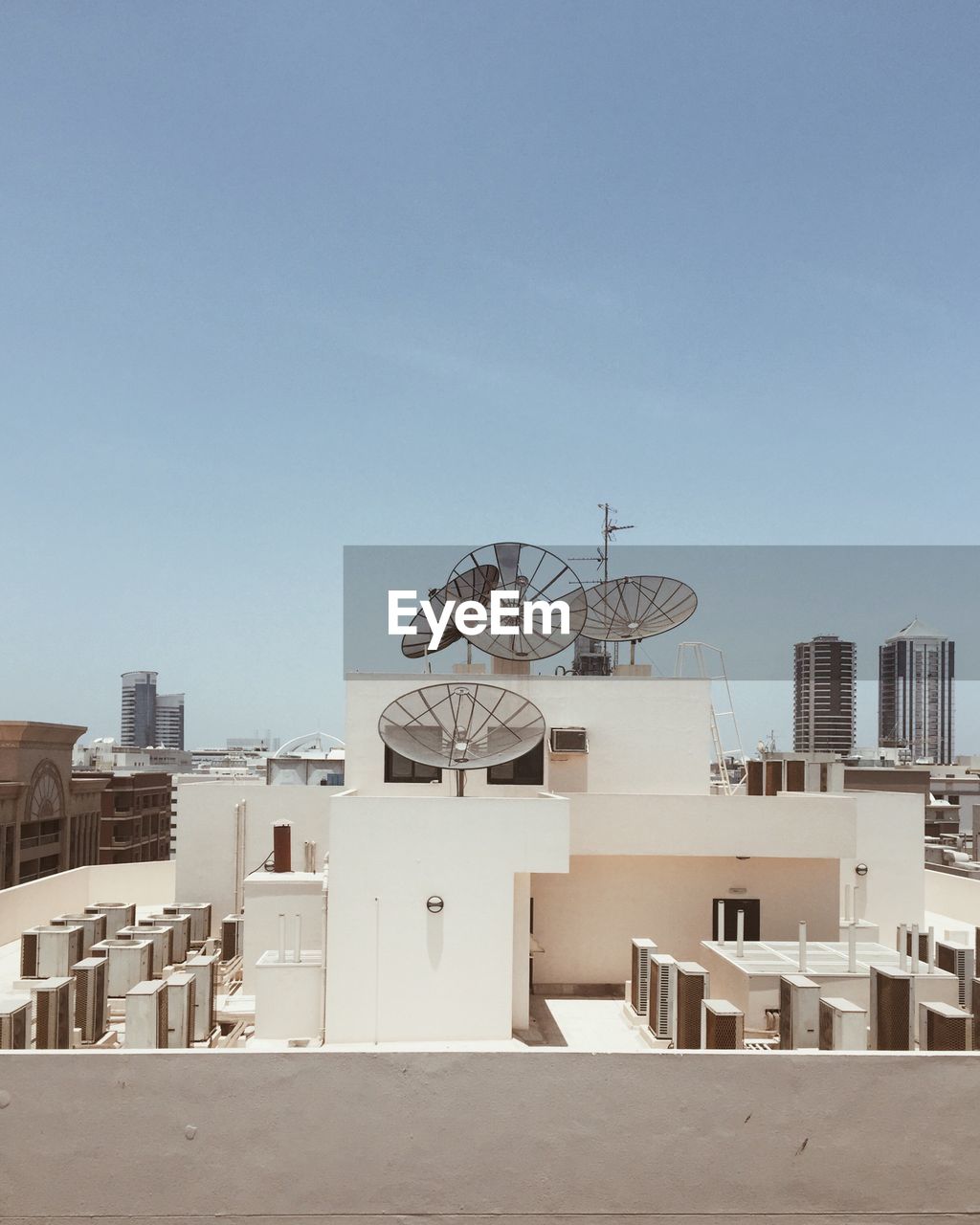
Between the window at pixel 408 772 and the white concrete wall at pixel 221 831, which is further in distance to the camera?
the white concrete wall at pixel 221 831

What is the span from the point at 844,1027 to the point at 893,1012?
4.34 ft

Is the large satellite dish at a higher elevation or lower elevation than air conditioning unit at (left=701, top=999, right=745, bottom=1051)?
higher

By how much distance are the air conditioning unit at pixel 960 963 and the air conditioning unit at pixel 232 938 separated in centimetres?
1504

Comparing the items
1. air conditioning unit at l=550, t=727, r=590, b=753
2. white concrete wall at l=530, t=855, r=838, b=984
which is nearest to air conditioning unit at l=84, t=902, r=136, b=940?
white concrete wall at l=530, t=855, r=838, b=984

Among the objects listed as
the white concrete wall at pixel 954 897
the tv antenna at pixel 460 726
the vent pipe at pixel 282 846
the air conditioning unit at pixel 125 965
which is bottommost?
the white concrete wall at pixel 954 897

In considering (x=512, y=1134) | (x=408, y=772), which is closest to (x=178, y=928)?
(x=408, y=772)

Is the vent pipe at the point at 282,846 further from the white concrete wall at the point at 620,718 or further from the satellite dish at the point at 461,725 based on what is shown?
the satellite dish at the point at 461,725

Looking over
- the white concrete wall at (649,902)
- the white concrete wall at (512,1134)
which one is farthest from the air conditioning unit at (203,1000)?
the white concrete wall at (649,902)

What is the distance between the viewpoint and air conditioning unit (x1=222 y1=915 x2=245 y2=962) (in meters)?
22.7

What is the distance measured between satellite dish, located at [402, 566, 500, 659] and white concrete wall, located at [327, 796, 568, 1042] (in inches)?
345

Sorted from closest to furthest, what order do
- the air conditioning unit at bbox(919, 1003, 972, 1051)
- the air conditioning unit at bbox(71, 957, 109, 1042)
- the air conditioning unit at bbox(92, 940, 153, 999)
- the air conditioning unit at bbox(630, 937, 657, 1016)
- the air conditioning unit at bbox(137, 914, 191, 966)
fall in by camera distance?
the air conditioning unit at bbox(919, 1003, 972, 1051), the air conditioning unit at bbox(71, 957, 109, 1042), the air conditioning unit at bbox(630, 937, 657, 1016), the air conditioning unit at bbox(92, 940, 153, 999), the air conditioning unit at bbox(137, 914, 191, 966)

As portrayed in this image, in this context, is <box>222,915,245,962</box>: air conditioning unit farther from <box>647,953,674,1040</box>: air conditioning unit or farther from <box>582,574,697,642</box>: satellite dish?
<box>582,574,697,642</box>: satellite dish

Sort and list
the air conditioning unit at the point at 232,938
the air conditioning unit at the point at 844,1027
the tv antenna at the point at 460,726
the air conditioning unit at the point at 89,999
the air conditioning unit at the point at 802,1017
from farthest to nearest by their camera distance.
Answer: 1. the air conditioning unit at the point at 232,938
2. the tv antenna at the point at 460,726
3. the air conditioning unit at the point at 89,999
4. the air conditioning unit at the point at 802,1017
5. the air conditioning unit at the point at 844,1027

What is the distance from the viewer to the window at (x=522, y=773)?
22922mm
